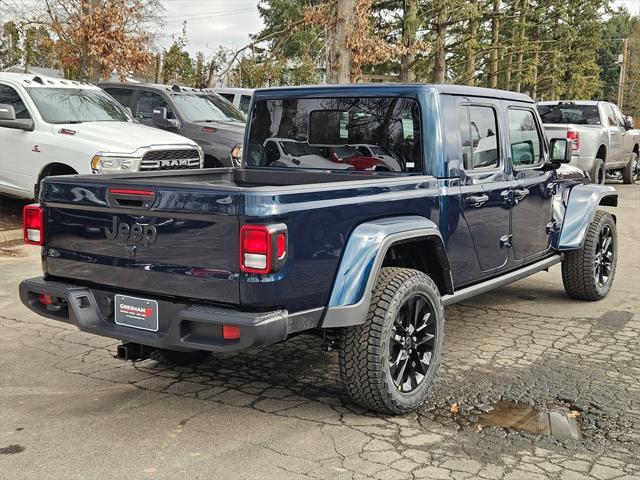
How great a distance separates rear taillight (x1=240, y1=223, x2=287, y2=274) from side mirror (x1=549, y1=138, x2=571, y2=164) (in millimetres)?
3463

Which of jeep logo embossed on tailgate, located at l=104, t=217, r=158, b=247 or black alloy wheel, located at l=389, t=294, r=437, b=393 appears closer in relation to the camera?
jeep logo embossed on tailgate, located at l=104, t=217, r=158, b=247

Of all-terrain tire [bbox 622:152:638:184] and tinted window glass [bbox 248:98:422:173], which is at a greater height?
tinted window glass [bbox 248:98:422:173]

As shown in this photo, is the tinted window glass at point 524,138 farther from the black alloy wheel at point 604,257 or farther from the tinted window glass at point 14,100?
the tinted window glass at point 14,100

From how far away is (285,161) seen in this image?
5.55m

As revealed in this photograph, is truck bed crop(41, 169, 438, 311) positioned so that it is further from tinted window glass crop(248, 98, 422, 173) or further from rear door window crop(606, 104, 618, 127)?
rear door window crop(606, 104, 618, 127)

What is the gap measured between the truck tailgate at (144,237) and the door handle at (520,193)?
2.73 metres

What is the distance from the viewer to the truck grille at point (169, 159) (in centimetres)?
973

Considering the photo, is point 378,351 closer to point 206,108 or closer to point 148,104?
point 206,108

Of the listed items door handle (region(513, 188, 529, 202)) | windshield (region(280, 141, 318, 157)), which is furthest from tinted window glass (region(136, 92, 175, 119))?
door handle (region(513, 188, 529, 202))

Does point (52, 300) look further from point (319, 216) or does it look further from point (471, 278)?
point (471, 278)

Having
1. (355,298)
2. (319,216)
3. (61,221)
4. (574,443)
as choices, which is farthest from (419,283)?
(61,221)

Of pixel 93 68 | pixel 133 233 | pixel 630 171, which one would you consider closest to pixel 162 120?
pixel 93 68

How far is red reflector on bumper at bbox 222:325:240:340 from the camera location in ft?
11.9

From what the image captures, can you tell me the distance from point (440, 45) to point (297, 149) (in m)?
17.3
